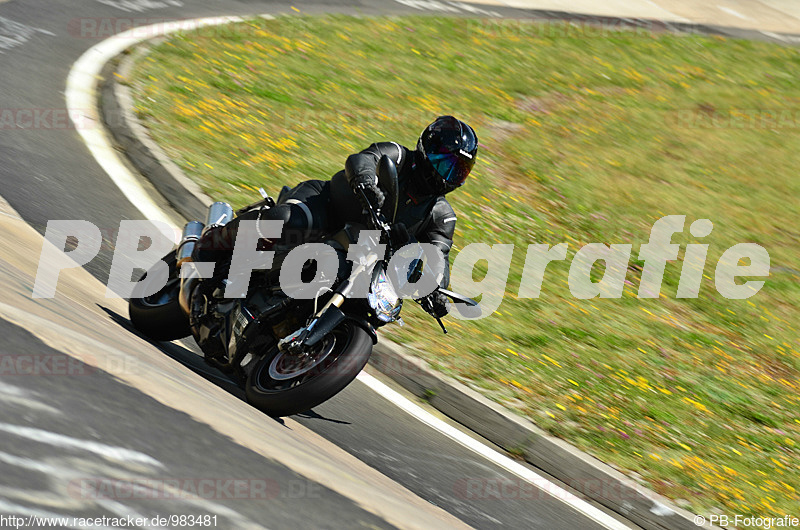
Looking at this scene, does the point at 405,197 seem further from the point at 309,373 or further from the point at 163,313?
the point at 163,313

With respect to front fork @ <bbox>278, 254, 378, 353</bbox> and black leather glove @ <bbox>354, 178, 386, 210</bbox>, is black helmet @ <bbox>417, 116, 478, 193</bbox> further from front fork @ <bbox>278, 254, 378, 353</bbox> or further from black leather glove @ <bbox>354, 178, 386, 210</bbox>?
front fork @ <bbox>278, 254, 378, 353</bbox>

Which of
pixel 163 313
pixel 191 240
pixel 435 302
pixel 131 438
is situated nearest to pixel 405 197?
pixel 435 302

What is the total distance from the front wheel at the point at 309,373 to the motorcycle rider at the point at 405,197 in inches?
24.5

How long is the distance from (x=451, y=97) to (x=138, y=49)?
525 centimetres

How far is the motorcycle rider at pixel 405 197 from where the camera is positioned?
5.56 m

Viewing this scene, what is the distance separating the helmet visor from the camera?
5.56 meters

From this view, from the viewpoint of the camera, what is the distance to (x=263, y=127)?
11.9m

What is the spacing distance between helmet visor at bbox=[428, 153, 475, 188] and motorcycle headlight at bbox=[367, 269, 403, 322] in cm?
76

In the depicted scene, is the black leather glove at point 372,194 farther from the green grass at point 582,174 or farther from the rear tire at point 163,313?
the green grass at point 582,174

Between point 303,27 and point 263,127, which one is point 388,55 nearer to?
point 303,27

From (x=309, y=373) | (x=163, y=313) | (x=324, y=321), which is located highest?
(x=324, y=321)

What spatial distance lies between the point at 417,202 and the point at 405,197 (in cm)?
9

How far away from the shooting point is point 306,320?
217 inches

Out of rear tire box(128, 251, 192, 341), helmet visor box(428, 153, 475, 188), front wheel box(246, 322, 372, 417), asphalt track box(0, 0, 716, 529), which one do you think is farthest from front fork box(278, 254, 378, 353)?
rear tire box(128, 251, 192, 341)
